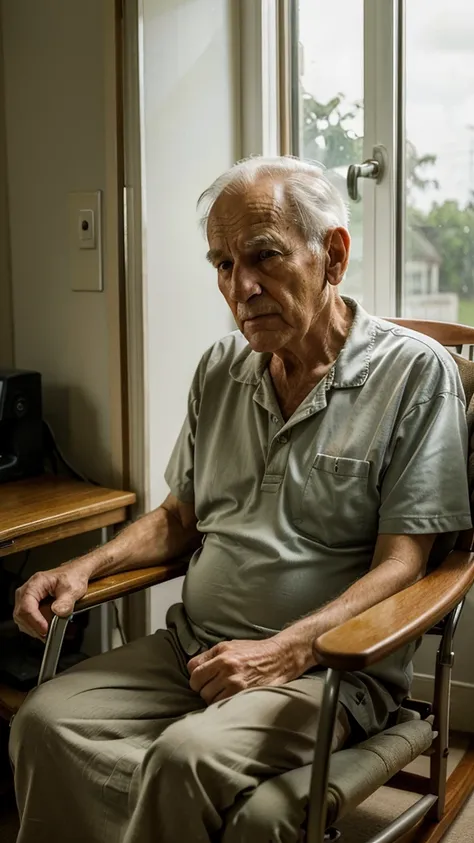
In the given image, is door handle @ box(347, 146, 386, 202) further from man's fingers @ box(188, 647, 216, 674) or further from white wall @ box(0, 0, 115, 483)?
man's fingers @ box(188, 647, 216, 674)

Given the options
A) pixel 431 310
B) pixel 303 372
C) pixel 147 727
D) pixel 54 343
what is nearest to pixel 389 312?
pixel 431 310

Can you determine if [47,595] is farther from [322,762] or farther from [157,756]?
[322,762]

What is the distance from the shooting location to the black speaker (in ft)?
6.98

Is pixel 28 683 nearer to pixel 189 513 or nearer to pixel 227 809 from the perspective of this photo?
pixel 189 513

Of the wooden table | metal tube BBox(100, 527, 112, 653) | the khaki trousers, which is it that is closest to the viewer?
the khaki trousers

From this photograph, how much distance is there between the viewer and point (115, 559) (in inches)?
71.2

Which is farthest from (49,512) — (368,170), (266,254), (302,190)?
(368,170)

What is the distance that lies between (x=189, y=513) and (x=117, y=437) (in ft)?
1.10

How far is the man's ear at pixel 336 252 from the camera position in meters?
1.71

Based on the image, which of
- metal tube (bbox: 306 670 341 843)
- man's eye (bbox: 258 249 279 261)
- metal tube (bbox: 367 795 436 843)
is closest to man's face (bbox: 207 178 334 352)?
man's eye (bbox: 258 249 279 261)

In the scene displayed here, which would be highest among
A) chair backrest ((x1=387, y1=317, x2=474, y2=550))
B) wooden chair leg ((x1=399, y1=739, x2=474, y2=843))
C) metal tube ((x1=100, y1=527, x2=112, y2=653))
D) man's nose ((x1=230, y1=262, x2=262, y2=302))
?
man's nose ((x1=230, y1=262, x2=262, y2=302))

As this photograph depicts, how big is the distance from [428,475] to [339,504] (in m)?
0.16

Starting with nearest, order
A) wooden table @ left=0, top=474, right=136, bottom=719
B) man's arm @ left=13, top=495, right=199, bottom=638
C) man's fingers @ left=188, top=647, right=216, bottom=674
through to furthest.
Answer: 1. man's fingers @ left=188, top=647, right=216, bottom=674
2. man's arm @ left=13, top=495, right=199, bottom=638
3. wooden table @ left=0, top=474, right=136, bottom=719

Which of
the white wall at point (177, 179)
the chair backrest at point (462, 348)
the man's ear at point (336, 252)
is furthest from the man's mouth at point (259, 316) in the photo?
the white wall at point (177, 179)
